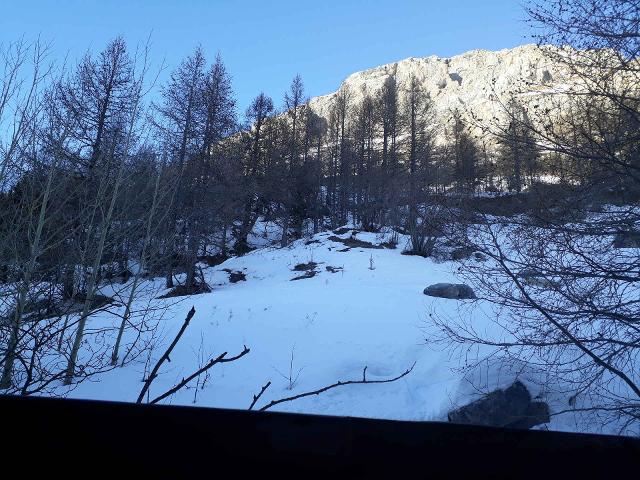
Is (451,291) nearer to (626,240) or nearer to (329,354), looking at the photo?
(329,354)

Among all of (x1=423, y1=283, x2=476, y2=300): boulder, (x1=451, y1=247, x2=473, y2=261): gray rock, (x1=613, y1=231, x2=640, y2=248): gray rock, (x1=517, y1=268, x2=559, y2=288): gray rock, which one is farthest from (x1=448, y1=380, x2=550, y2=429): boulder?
(x1=423, y1=283, x2=476, y2=300): boulder

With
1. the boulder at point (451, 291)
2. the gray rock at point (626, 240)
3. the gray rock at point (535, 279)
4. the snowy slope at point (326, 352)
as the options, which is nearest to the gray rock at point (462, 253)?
the snowy slope at point (326, 352)

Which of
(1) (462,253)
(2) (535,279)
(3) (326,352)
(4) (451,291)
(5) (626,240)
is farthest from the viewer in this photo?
(4) (451,291)

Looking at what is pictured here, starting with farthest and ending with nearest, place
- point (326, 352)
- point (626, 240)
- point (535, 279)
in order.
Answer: point (326, 352) → point (535, 279) → point (626, 240)

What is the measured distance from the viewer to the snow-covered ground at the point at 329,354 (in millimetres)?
6121

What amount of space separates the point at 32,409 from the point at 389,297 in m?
11.0

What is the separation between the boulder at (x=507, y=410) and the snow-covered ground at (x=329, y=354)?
0.43 feet

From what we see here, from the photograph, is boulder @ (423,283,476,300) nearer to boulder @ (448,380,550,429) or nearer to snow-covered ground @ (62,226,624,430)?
snow-covered ground @ (62,226,624,430)

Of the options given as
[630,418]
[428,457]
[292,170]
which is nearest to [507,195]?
[630,418]

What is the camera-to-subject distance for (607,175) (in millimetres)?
4488

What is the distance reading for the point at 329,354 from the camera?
7.93m

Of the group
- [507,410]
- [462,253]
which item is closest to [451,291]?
[507,410]

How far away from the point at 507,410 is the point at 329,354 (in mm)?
3541

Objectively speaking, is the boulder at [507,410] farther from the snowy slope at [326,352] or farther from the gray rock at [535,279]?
the gray rock at [535,279]
